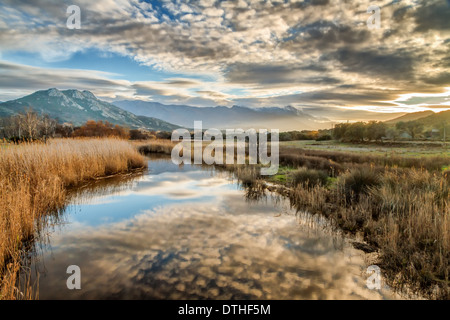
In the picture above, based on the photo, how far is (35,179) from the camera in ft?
28.9

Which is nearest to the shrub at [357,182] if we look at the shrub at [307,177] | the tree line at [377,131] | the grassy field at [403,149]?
the shrub at [307,177]

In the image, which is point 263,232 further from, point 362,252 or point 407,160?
point 407,160

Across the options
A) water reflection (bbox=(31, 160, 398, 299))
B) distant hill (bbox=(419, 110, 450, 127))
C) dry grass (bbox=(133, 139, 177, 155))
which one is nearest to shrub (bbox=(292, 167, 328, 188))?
water reflection (bbox=(31, 160, 398, 299))

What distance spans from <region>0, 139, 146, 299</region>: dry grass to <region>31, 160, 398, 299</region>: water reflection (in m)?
0.58

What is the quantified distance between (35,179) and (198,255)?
7.44 meters

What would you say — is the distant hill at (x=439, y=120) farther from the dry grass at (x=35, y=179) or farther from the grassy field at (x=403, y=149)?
the dry grass at (x=35, y=179)

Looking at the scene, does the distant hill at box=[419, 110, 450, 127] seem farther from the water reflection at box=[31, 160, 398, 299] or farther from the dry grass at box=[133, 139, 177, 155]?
the water reflection at box=[31, 160, 398, 299]

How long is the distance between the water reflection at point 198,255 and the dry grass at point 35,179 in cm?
58

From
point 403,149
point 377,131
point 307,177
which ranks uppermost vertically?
point 377,131

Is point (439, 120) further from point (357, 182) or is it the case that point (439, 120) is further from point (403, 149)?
point (357, 182)

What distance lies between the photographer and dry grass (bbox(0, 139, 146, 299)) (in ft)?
15.0

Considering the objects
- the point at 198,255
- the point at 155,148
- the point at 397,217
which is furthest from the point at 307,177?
the point at 155,148

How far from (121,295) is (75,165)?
36.0 ft

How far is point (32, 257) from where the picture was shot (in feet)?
16.1
